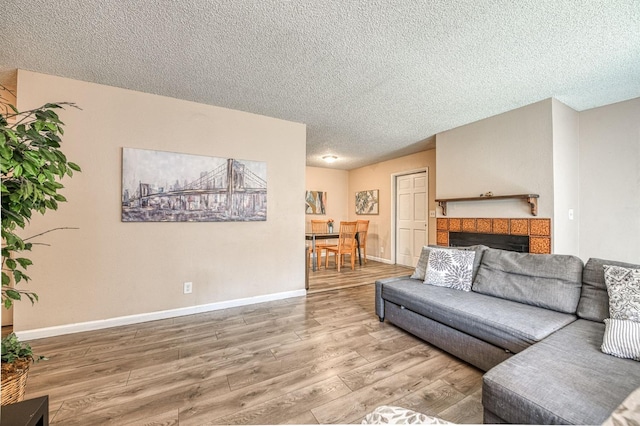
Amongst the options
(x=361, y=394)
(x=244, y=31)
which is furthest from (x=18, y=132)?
(x=361, y=394)

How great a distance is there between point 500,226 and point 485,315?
192cm

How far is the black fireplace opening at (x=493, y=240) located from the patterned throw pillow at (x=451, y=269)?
42.1 inches

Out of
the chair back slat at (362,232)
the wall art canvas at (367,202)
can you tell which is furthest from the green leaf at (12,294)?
the wall art canvas at (367,202)

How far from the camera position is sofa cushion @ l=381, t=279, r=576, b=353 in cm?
166

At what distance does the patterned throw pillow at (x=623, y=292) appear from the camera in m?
1.49

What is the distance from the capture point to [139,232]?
2746mm

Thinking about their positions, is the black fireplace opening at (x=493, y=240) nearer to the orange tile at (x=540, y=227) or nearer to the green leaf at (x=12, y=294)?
the orange tile at (x=540, y=227)

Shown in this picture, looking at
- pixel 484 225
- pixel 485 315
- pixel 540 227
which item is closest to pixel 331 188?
pixel 484 225

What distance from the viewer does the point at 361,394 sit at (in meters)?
1.63

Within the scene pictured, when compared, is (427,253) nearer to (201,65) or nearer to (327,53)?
(327,53)

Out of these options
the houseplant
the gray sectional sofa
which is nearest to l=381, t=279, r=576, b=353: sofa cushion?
the gray sectional sofa

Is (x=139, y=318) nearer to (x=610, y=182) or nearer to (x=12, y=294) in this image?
(x=12, y=294)

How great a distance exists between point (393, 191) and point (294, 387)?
15.7ft

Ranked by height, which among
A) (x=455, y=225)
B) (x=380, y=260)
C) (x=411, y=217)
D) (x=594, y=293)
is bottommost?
(x=380, y=260)
